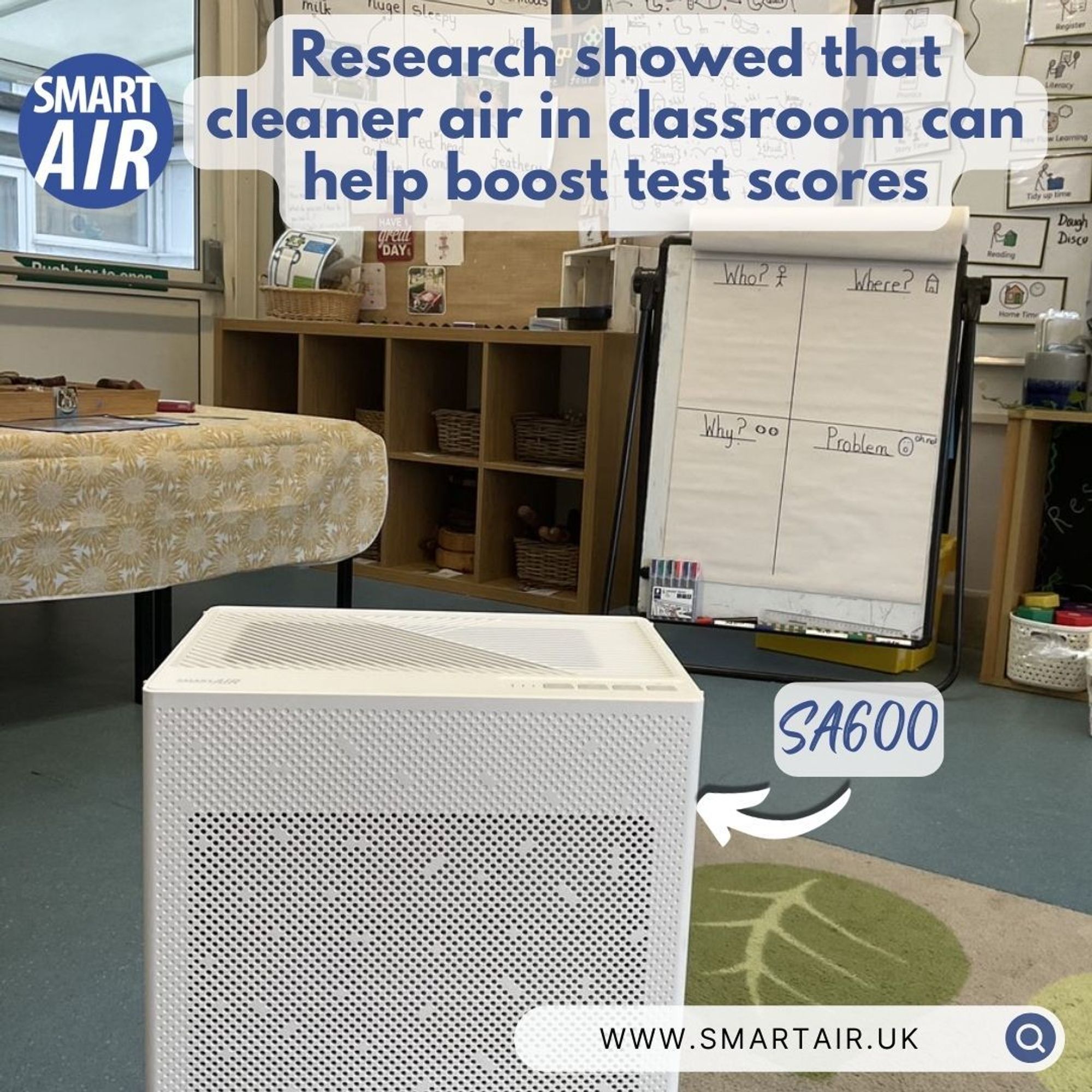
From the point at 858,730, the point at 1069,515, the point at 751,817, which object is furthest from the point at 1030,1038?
the point at 1069,515

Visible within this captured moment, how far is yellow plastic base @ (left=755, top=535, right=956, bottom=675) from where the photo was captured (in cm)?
261

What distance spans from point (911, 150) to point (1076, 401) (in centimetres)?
83

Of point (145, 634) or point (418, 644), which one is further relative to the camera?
point (145, 634)

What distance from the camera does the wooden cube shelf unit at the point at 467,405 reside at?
119 inches

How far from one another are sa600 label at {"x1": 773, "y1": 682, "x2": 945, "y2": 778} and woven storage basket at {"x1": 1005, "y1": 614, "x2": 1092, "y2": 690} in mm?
224

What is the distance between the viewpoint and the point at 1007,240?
2826mm

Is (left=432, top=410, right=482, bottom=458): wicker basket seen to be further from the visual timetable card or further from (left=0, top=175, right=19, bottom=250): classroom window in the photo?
(left=0, top=175, right=19, bottom=250): classroom window

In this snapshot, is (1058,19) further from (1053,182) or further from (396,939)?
(396,939)

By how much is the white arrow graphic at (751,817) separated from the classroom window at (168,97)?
2663 mm

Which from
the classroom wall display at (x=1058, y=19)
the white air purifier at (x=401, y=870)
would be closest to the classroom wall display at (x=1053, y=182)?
the classroom wall display at (x=1058, y=19)

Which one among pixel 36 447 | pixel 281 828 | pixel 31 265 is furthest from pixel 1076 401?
pixel 31 265

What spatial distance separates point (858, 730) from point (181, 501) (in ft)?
3.58

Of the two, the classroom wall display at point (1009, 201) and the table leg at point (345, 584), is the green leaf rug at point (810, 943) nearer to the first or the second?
the table leg at point (345, 584)

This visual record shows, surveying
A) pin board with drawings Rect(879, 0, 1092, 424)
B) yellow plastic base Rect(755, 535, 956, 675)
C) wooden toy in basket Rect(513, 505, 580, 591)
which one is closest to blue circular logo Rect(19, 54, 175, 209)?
wooden toy in basket Rect(513, 505, 580, 591)
